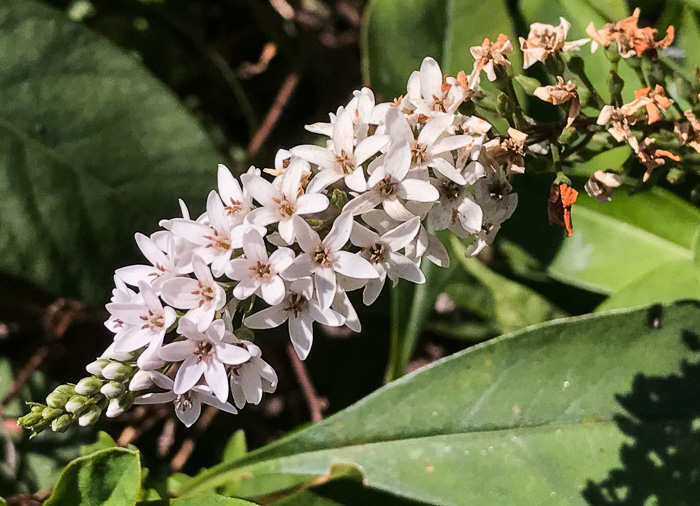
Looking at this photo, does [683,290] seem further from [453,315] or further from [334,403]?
[334,403]

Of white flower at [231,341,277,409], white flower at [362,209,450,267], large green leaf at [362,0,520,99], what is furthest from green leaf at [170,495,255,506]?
large green leaf at [362,0,520,99]

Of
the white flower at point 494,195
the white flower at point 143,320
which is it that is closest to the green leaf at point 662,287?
the white flower at point 494,195

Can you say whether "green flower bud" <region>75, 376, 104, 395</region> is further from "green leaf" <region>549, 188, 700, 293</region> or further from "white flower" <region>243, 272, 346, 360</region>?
"green leaf" <region>549, 188, 700, 293</region>

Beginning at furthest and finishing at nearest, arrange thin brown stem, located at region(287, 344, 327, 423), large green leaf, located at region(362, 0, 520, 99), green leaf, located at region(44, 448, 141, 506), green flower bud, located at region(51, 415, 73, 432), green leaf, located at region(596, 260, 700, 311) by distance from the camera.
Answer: thin brown stem, located at region(287, 344, 327, 423) < large green leaf, located at region(362, 0, 520, 99) < green leaf, located at region(596, 260, 700, 311) < green leaf, located at region(44, 448, 141, 506) < green flower bud, located at region(51, 415, 73, 432)

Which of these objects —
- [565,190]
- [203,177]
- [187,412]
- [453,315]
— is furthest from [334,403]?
[565,190]

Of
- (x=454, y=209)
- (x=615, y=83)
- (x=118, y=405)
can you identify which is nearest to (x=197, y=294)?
(x=118, y=405)

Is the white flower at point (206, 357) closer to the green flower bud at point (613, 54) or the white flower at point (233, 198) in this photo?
the white flower at point (233, 198)
